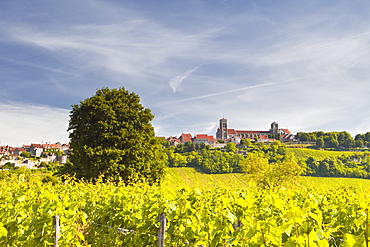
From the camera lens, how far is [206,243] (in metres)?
3.34

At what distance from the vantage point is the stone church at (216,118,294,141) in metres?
152

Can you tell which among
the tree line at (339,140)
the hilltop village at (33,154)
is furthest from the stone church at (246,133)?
the hilltop village at (33,154)

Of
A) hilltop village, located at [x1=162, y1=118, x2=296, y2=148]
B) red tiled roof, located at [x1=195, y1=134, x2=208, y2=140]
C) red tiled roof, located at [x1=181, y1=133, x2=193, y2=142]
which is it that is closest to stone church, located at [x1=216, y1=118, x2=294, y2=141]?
hilltop village, located at [x1=162, y1=118, x2=296, y2=148]

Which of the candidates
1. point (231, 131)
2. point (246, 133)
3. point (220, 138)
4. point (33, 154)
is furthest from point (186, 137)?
point (33, 154)

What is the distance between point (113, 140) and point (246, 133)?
143m

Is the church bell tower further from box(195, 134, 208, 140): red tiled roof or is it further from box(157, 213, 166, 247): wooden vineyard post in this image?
box(157, 213, 166, 247): wooden vineyard post

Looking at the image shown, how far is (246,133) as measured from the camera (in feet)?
516

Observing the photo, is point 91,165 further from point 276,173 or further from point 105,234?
point 276,173

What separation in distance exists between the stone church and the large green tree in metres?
128

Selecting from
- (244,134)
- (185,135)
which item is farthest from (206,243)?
(244,134)

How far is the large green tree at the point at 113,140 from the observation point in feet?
61.4

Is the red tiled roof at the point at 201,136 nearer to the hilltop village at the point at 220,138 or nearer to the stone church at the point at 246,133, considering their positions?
the hilltop village at the point at 220,138

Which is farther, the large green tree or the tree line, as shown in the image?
the tree line

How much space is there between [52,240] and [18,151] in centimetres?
11679
